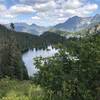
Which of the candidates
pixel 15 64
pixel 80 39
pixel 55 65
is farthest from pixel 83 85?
pixel 15 64

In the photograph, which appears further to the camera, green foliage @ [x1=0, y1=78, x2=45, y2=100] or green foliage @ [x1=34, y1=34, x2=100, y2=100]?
green foliage @ [x1=0, y1=78, x2=45, y2=100]

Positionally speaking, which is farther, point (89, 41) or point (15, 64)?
point (15, 64)

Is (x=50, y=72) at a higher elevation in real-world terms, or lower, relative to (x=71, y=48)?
lower

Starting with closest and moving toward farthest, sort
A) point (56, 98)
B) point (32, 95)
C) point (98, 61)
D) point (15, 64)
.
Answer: point (98, 61) < point (56, 98) < point (32, 95) < point (15, 64)

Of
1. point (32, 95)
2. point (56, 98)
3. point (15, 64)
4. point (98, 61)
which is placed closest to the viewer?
point (98, 61)

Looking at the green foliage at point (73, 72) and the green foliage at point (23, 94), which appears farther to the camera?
the green foliage at point (23, 94)

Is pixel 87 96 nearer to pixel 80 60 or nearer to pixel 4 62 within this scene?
pixel 80 60

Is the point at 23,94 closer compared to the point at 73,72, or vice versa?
the point at 73,72

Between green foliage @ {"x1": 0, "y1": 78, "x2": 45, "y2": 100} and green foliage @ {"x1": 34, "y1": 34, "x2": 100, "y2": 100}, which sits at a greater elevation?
green foliage @ {"x1": 34, "y1": 34, "x2": 100, "y2": 100}

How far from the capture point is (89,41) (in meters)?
9.79

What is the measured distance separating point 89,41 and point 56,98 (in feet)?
6.50

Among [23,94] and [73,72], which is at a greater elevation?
[73,72]

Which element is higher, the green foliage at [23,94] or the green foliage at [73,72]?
the green foliage at [73,72]

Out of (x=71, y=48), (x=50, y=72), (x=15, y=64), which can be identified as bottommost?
(x=15, y=64)
